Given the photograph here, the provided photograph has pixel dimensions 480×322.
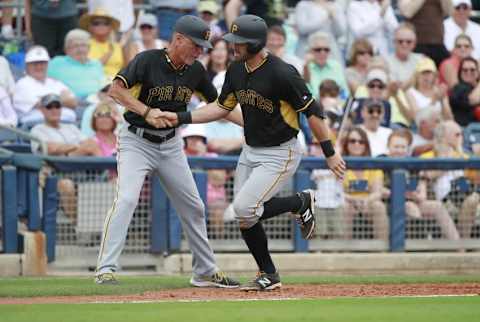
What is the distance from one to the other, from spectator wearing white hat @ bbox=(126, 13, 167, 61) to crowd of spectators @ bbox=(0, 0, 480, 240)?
2 cm

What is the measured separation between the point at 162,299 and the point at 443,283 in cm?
285

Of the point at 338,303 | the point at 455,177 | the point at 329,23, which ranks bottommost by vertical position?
the point at 338,303

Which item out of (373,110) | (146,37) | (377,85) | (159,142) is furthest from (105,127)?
(377,85)

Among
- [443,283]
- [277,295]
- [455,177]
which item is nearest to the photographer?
[277,295]

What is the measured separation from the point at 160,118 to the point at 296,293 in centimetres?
174

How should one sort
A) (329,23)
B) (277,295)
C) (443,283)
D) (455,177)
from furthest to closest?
(329,23) < (455,177) < (443,283) < (277,295)

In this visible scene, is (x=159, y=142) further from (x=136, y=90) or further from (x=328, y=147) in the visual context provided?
(x=328, y=147)

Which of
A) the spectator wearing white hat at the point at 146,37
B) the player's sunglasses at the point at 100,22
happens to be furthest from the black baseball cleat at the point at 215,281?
the player's sunglasses at the point at 100,22

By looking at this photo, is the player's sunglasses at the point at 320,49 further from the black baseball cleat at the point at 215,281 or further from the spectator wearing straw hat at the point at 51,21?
the black baseball cleat at the point at 215,281

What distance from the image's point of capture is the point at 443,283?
1026 centimetres

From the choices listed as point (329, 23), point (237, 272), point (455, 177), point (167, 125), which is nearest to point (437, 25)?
point (329, 23)

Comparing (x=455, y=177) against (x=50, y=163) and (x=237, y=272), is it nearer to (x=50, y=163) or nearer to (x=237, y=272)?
(x=237, y=272)

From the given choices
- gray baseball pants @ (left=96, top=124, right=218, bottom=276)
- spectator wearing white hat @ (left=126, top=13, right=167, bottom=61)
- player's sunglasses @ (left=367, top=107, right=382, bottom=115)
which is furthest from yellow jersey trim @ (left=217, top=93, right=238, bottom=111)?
spectator wearing white hat @ (left=126, top=13, right=167, bottom=61)

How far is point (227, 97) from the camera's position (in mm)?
9438
